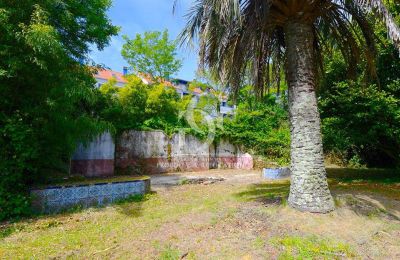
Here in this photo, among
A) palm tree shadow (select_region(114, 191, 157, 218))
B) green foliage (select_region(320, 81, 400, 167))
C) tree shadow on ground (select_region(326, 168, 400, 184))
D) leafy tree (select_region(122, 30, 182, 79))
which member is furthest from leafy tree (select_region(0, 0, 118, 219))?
leafy tree (select_region(122, 30, 182, 79))

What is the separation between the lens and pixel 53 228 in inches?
211

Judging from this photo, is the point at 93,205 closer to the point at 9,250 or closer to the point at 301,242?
the point at 9,250

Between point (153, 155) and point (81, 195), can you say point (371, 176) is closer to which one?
point (153, 155)

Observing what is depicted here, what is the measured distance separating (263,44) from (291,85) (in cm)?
165

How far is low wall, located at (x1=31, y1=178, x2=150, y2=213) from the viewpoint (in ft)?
20.6

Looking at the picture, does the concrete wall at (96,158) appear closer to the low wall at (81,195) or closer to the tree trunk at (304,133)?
the low wall at (81,195)

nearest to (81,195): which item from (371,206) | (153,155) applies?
(371,206)

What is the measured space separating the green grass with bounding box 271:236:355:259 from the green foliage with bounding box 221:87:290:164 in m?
10.8

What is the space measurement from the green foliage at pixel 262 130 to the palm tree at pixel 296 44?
7855 millimetres

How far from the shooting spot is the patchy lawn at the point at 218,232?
4.11 metres

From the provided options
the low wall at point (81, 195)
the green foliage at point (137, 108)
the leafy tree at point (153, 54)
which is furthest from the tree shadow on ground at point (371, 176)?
the leafy tree at point (153, 54)

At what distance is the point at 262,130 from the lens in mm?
17312

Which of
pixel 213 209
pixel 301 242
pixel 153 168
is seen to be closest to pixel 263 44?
pixel 213 209

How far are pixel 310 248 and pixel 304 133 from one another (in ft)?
7.13
